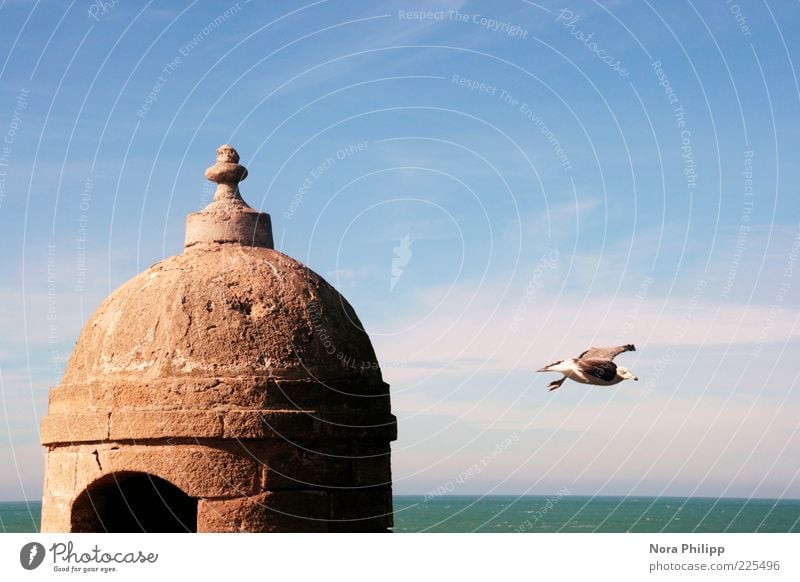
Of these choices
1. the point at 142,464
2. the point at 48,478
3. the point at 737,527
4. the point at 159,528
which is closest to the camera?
the point at 142,464

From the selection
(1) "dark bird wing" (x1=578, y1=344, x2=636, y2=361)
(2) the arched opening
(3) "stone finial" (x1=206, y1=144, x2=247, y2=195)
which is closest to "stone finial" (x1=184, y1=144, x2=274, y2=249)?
(3) "stone finial" (x1=206, y1=144, x2=247, y2=195)

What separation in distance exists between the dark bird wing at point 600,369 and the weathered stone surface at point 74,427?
3.48 metres

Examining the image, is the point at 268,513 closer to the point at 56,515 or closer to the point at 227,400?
the point at 227,400

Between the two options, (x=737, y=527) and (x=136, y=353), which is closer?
(x=136, y=353)

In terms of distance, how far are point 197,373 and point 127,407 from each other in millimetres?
562

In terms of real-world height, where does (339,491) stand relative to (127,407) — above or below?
below

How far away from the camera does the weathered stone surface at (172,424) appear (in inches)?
304

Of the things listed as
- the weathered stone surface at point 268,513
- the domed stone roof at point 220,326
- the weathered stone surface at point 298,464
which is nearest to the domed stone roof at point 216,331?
the domed stone roof at point 220,326

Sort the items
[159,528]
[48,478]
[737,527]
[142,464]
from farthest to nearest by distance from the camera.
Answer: [737,527], [159,528], [48,478], [142,464]

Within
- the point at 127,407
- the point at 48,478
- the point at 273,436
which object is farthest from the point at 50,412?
the point at 273,436

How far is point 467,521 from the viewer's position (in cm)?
6569

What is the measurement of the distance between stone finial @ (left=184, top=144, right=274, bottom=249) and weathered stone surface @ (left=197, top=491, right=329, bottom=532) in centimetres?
212
